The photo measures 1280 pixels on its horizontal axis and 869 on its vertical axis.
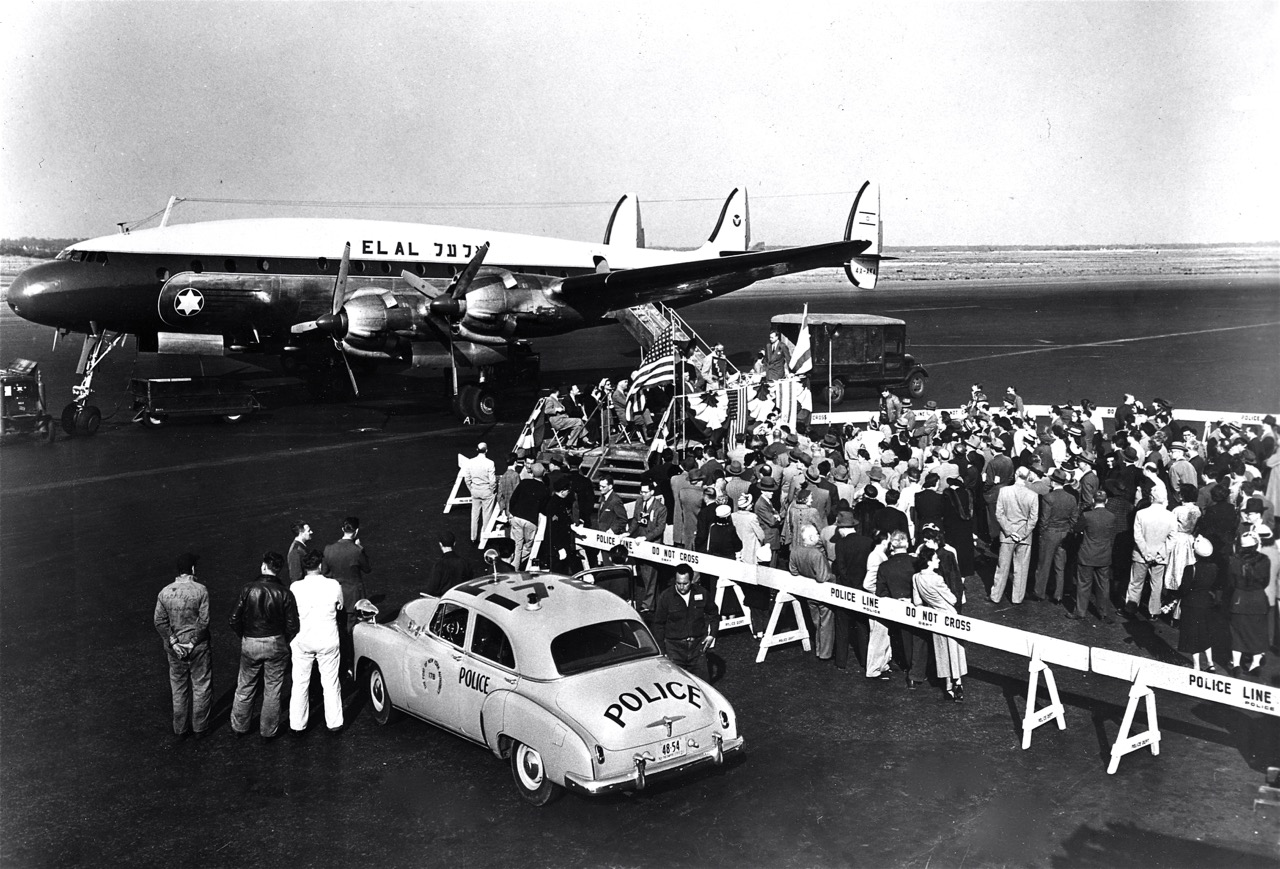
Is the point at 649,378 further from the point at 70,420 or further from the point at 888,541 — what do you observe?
the point at 70,420

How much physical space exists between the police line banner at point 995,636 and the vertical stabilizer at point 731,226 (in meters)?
29.6

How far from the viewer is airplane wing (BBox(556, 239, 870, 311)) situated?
28.5 metres

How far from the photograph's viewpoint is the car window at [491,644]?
8.45m

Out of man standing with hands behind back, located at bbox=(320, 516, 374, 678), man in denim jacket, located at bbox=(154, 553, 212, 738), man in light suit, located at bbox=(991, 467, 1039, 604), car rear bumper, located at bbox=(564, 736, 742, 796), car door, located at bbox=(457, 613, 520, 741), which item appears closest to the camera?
car rear bumper, located at bbox=(564, 736, 742, 796)

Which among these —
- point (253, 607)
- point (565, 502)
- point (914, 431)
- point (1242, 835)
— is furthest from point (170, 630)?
point (914, 431)

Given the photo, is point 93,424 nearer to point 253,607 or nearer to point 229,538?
point 229,538

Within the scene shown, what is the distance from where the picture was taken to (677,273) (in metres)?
29.1

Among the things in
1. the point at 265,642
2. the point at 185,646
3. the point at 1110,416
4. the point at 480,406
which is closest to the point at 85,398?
the point at 480,406

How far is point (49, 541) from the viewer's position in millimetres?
15742

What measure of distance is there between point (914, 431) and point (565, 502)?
789 cm

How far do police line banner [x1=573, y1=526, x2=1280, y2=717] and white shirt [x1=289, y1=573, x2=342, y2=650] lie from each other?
4005 millimetres

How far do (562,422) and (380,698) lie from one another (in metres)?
10.7

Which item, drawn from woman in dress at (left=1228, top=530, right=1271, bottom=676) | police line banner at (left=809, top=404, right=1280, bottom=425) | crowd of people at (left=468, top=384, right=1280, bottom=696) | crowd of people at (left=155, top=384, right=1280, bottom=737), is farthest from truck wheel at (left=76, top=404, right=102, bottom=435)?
woman in dress at (left=1228, top=530, right=1271, bottom=676)

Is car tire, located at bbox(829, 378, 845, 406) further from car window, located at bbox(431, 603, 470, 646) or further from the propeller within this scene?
car window, located at bbox(431, 603, 470, 646)
